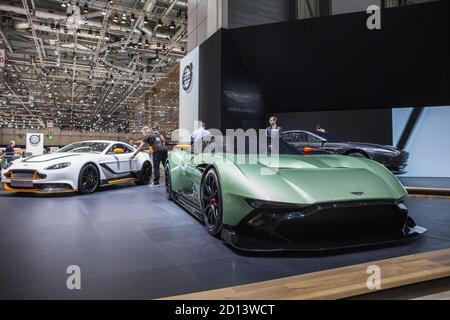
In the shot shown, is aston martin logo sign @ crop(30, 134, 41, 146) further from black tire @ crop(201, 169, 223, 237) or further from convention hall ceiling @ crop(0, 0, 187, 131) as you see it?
black tire @ crop(201, 169, 223, 237)

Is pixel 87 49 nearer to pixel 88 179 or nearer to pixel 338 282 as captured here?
pixel 88 179

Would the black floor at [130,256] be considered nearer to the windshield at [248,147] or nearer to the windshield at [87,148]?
the windshield at [248,147]

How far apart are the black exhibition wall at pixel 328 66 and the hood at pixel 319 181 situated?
4882mm

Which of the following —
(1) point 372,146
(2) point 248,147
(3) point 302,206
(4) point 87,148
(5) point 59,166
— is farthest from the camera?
(1) point 372,146

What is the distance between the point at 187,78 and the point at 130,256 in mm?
7668

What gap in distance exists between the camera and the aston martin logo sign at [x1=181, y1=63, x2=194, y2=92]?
911cm

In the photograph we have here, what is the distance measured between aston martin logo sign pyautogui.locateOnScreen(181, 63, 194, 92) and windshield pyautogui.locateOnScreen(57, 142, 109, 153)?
3685mm

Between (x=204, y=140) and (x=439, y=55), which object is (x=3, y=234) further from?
(x=439, y=55)

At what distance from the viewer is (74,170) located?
16.9 ft

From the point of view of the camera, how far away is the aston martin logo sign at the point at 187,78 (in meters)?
9.11

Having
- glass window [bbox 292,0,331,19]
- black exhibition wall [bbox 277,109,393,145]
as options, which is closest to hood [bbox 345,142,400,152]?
black exhibition wall [bbox 277,109,393,145]

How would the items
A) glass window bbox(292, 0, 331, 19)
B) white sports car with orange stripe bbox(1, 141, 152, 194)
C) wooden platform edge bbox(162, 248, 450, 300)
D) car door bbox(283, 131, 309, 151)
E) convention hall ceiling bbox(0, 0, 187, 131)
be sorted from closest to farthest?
wooden platform edge bbox(162, 248, 450, 300), white sports car with orange stripe bbox(1, 141, 152, 194), car door bbox(283, 131, 309, 151), glass window bbox(292, 0, 331, 19), convention hall ceiling bbox(0, 0, 187, 131)

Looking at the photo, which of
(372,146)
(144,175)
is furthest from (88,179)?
(372,146)

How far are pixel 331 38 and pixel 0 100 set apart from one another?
2564 centimetres
